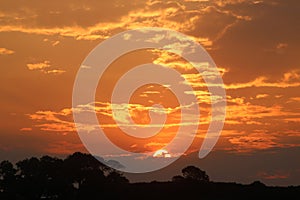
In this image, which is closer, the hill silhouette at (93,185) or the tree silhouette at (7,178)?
the hill silhouette at (93,185)

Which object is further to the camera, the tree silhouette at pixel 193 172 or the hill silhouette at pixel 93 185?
the tree silhouette at pixel 193 172

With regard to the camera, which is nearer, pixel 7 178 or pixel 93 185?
pixel 93 185

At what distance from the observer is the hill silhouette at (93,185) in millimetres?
80188

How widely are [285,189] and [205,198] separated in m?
12.1

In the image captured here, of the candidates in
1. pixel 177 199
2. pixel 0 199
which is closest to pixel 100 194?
pixel 177 199

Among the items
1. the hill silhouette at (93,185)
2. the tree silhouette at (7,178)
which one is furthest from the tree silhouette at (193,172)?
the tree silhouette at (7,178)

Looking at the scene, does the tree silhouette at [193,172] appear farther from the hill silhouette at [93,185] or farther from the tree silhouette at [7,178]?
the tree silhouette at [7,178]

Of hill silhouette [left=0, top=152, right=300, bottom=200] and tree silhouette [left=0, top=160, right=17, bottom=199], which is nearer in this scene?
hill silhouette [left=0, top=152, right=300, bottom=200]

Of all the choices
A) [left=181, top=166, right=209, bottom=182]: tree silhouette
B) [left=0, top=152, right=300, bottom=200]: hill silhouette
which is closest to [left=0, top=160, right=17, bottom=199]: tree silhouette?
[left=0, top=152, right=300, bottom=200]: hill silhouette

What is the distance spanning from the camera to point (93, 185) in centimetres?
9056

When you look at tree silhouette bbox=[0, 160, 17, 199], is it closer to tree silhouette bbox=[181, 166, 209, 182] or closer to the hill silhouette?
the hill silhouette

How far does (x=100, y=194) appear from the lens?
83812 millimetres

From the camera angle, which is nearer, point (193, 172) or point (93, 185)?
point (93, 185)

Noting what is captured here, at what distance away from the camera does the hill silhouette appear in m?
80.2
